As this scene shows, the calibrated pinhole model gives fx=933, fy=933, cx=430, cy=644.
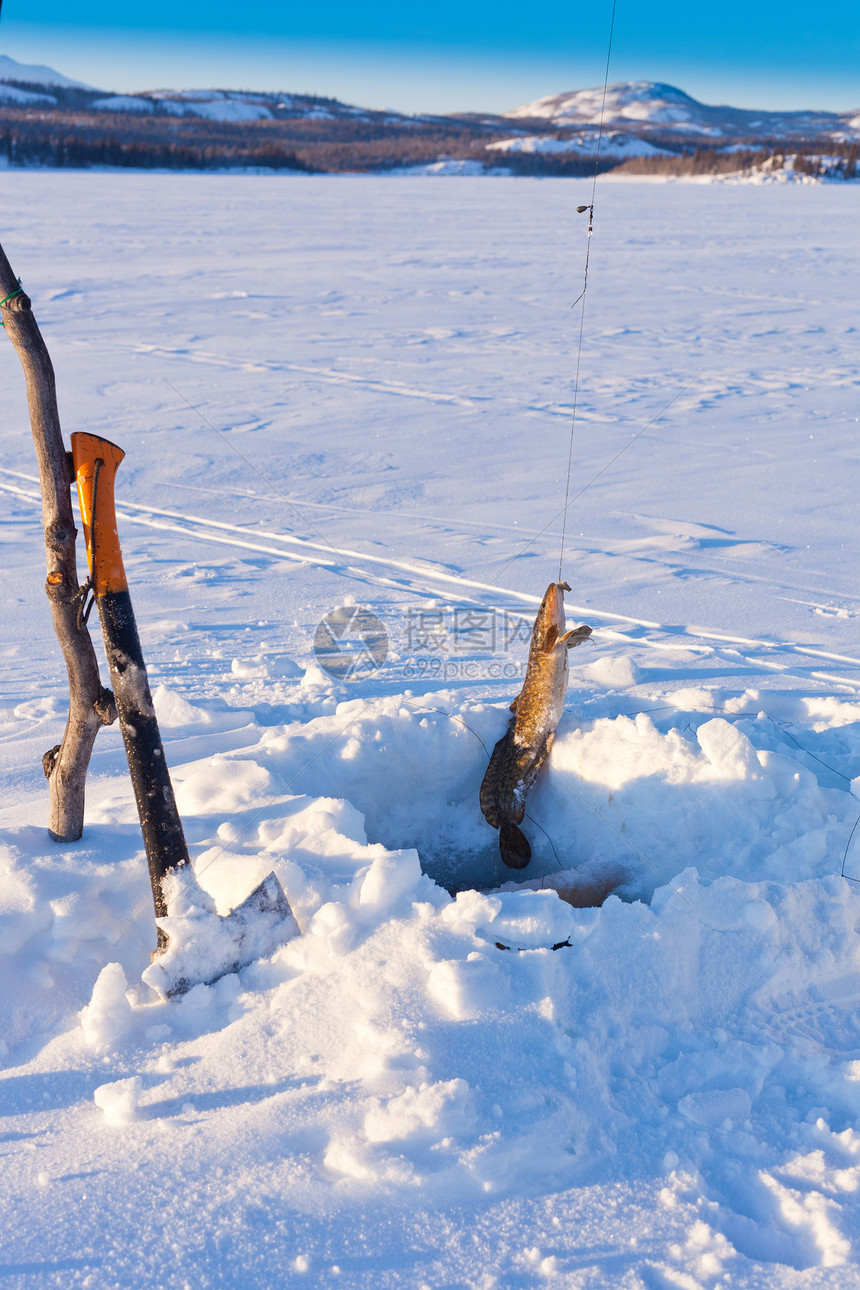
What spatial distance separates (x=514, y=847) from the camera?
2645 millimetres

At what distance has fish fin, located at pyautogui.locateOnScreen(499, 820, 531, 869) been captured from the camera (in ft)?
8.68

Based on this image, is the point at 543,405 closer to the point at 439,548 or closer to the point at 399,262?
the point at 439,548

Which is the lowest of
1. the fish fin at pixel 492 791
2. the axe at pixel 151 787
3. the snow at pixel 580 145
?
the fish fin at pixel 492 791

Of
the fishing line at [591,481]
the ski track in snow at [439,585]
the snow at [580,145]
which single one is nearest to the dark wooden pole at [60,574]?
the fishing line at [591,481]

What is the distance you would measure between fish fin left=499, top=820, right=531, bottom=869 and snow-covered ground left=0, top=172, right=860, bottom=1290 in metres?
0.05

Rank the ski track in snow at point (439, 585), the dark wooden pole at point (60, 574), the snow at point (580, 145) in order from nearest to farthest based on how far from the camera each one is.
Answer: the dark wooden pole at point (60, 574), the ski track in snow at point (439, 585), the snow at point (580, 145)

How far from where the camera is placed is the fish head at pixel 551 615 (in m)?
2.59

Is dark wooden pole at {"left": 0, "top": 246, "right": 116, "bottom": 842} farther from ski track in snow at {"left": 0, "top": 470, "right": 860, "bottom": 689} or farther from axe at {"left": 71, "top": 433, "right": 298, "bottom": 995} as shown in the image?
ski track in snow at {"left": 0, "top": 470, "right": 860, "bottom": 689}

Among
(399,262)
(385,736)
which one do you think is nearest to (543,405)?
(385,736)

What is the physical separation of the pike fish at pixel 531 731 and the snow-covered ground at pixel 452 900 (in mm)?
87

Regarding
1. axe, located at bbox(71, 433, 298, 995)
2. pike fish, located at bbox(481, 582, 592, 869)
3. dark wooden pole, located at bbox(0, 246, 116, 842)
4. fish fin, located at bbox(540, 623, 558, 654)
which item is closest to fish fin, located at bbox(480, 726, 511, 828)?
pike fish, located at bbox(481, 582, 592, 869)

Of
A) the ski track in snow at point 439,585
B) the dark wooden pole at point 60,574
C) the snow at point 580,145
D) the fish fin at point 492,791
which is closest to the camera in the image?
the dark wooden pole at point 60,574

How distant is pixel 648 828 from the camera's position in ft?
8.23

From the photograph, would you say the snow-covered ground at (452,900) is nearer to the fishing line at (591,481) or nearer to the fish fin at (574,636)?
the fishing line at (591,481)
